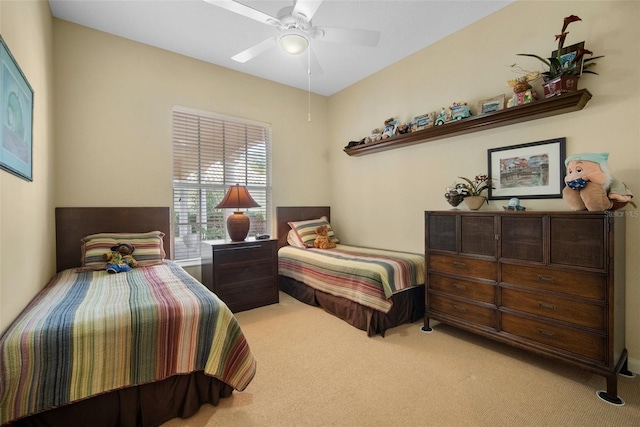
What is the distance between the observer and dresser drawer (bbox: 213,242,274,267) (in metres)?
3.08

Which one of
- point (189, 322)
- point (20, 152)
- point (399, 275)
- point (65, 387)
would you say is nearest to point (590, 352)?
point (399, 275)

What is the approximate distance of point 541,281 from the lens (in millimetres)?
1998

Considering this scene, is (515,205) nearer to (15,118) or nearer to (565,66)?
(565,66)

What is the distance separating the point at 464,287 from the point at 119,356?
7.90 ft

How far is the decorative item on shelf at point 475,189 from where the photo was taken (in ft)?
8.64

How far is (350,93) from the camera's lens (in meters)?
4.27

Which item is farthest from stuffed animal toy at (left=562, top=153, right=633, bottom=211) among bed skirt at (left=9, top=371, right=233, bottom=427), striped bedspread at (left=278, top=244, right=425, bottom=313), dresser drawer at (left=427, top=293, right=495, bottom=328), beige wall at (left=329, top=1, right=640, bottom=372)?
bed skirt at (left=9, top=371, right=233, bottom=427)

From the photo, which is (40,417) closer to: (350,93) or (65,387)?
(65,387)

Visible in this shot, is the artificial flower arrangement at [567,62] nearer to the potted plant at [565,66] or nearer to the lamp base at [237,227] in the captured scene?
the potted plant at [565,66]

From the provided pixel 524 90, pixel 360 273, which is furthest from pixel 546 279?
pixel 524 90

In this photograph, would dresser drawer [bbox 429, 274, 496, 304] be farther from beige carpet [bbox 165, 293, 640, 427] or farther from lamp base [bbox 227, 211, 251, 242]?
lamp base [bbox 227, 211, 251, 242]

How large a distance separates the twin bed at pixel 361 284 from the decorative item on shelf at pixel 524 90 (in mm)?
1661

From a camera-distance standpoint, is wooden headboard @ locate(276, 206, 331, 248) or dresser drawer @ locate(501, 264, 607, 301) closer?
dresser drawer @ locate(501, 264, 607, 301)

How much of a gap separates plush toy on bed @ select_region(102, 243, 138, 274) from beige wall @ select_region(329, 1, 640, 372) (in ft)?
9.06
